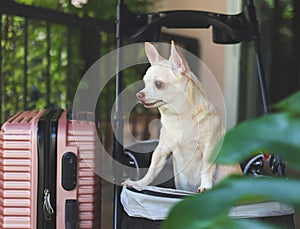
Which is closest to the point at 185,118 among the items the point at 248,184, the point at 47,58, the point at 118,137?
the point at 118,137

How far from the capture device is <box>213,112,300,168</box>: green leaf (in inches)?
21.7

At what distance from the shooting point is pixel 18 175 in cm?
159

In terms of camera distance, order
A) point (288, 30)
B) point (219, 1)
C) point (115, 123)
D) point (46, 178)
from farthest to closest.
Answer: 1. point (288, 30)
2. point (219, 1)
3. point (115, 123)
4. point (46, 178)

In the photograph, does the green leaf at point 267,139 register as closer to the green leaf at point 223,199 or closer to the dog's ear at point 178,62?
the green leaf at point 223,199

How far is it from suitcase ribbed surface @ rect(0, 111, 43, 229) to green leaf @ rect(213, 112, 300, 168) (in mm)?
1080

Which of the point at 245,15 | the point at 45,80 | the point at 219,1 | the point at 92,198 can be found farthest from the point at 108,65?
the point at 92,198

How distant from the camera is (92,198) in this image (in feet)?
5.38

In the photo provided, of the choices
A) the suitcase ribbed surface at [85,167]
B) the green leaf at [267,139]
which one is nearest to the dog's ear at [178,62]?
the suitcase ribbed surface at [85,167]

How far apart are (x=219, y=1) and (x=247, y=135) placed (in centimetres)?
362

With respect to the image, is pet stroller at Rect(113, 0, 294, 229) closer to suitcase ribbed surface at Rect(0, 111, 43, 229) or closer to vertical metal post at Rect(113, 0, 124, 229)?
vertical metal post at Rect(113, 0, 124, 229)

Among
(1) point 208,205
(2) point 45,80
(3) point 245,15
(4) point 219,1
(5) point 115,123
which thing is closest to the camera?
(1) point 208,205

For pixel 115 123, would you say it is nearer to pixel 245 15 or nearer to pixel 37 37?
pixel 245 15

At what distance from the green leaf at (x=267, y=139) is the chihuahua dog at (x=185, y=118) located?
0.92 m

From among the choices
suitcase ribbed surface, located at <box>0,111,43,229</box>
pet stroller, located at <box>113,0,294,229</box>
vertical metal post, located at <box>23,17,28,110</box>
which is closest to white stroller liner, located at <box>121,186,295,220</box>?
pet stroller, located at <box>113,0,294,229</box>
